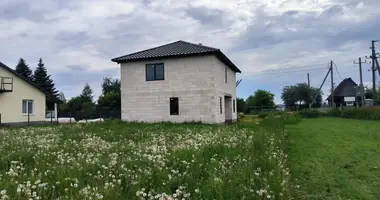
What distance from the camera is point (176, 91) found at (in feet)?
76.0

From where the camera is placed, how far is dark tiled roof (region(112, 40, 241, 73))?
22531 mm

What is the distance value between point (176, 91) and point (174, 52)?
9.16 feet

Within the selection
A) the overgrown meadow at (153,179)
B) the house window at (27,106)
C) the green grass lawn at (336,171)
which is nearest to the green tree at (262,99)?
the house window at (27,106)

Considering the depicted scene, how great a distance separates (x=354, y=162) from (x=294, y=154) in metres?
1.61

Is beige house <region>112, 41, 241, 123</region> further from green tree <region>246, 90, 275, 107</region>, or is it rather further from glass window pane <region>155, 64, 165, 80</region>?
green tree <region>246, 90, 275, 107</region>

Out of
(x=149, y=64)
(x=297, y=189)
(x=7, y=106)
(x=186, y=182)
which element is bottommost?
(x=297, y=189)

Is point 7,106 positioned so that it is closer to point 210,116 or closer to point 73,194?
point 210,116

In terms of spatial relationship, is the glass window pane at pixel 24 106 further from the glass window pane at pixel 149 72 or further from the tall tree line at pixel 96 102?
the glass window pane at pixel 149 72

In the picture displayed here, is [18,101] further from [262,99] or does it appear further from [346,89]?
[346,89]

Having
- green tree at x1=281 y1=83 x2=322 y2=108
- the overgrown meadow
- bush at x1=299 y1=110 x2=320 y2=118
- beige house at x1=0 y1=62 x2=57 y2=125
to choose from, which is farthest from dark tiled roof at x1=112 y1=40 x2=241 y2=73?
green tree at x1=281 y1=83 x2=322 y2=108

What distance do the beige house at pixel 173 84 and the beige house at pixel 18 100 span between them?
41.0ft

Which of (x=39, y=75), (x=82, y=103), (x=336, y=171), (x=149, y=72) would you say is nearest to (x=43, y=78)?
(x=39, y=75)

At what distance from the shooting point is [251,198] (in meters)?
3.89

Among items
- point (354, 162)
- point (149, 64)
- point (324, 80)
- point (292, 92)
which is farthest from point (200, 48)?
point (292, 92)
